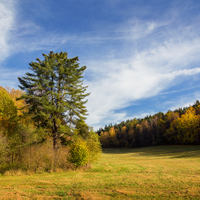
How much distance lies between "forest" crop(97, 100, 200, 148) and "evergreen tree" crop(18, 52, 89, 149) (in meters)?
48.5

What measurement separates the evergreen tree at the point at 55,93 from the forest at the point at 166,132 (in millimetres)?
48537

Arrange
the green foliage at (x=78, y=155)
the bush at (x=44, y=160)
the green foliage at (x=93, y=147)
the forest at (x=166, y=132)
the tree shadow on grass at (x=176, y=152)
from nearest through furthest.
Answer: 1. the bush at (x=44, y=160)
2. the green foliage at (x=78, y=155)
3. the green foliage at (x=93, y=147)
4. the tree shadow on grass at (x=176, y=152)
5. the forest at (x=166, y=132)

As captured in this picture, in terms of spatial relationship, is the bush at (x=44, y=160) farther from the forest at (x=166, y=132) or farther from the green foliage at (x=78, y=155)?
the forest at (x=166, y=132)

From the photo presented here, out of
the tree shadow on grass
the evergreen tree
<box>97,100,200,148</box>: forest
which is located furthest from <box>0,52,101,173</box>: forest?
<box>97,100,200,148</box>: forest

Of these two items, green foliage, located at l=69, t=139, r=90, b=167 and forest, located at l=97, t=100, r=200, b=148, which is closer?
green foliage, located at l=69, t=139, r=90, b=167

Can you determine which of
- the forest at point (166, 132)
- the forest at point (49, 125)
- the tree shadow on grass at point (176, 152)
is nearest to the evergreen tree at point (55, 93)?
the forest at point (49, 125)

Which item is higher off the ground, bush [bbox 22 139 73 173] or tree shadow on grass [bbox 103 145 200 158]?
bush [bbox 22 139 73 173]

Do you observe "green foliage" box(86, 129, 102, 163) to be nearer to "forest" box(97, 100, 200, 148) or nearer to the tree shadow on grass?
the tree shadow on grass

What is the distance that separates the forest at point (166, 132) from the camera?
5428 centimetres

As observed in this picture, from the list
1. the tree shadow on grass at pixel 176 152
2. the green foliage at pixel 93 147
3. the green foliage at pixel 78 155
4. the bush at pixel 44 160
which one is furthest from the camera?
the tree shadow on grass at pixel 176 152

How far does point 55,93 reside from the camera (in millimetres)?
19328

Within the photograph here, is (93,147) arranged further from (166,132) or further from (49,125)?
(166,132)

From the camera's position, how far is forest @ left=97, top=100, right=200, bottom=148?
5428 cm

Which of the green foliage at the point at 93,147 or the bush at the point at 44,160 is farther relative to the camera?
the green foliage at the point at 93,147
